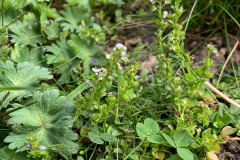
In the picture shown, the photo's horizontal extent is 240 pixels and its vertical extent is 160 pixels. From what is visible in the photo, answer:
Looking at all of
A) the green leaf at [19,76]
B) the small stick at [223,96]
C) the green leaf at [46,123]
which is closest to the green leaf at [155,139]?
the green leaf at [46,123]

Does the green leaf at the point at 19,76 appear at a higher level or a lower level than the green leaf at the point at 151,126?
higher

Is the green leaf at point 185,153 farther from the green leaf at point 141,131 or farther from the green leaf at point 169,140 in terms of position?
the green leaf at point 141,131

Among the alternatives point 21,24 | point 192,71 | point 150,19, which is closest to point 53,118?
point 192,71

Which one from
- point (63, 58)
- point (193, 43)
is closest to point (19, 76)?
point (63, 58)

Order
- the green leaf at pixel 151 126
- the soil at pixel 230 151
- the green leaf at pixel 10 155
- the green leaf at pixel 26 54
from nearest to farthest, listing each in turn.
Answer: the green leaf at pixel 10 155, the green leaf at pixel 151 126, the soil at pixel 230 151, the green leaf at pixel 26 54

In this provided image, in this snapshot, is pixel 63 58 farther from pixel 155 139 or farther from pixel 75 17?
pixel 155 139

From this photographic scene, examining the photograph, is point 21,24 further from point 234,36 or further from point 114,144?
point 234,36
